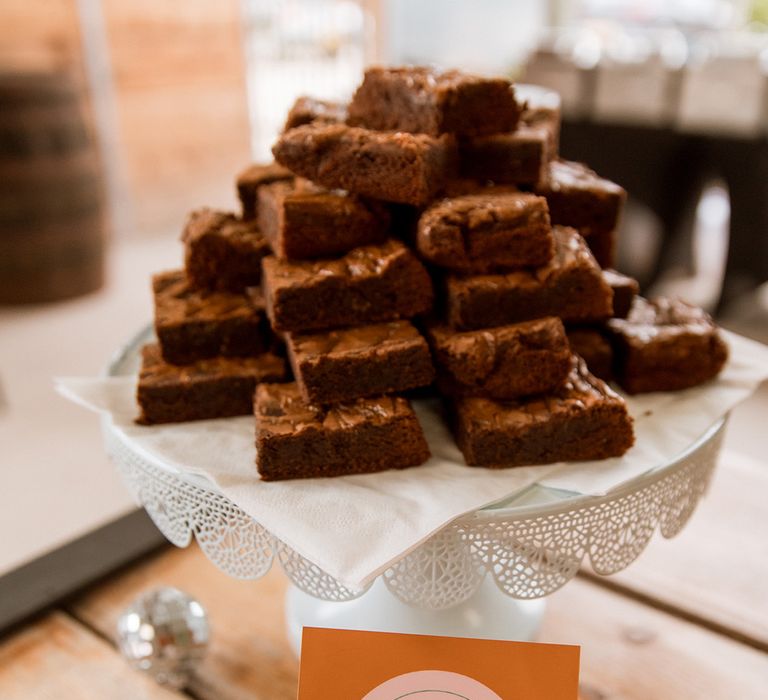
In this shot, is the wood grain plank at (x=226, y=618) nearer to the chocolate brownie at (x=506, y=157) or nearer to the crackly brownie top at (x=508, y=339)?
the crackly brownie top at (x=508, y=339)

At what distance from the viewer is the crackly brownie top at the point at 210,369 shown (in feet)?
3.59

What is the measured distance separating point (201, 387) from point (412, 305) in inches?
13.0

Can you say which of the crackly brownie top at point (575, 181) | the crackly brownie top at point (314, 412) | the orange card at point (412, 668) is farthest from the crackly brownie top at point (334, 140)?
the orange card at point (412, 668)

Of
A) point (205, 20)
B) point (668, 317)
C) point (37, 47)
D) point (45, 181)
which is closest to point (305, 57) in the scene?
point (205, 20)

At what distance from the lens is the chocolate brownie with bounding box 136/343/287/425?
42.1 inches

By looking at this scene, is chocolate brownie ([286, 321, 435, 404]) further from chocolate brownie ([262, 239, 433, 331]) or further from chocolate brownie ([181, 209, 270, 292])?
chocolate brownie ([181, 209, 270, 292])

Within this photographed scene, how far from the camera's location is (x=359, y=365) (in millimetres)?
1007

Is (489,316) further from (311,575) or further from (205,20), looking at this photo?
(205,20)

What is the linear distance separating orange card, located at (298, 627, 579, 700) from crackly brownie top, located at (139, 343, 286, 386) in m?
0.43

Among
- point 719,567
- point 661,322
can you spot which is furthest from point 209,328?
point 719,567

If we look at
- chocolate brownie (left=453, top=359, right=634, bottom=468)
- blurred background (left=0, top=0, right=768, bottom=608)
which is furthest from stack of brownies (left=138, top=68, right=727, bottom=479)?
blurred background (left=0, top=0, right=768, bottom=608)

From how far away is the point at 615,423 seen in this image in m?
0.99

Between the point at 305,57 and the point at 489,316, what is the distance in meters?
4.99

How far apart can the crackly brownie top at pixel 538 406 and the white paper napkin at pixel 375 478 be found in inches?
2.4
